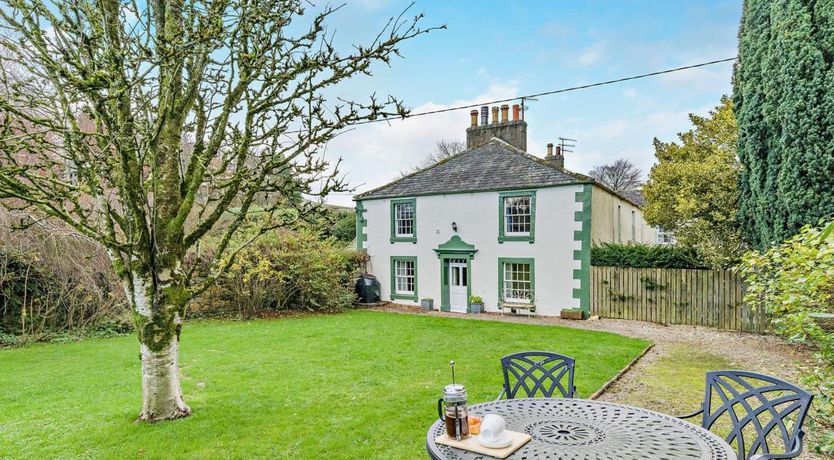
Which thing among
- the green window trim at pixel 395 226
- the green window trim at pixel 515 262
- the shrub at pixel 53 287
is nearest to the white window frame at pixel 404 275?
the green window trim at pixel 395 226

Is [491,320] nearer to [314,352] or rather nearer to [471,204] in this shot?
[471,204]

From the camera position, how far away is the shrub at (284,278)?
13.0 meters

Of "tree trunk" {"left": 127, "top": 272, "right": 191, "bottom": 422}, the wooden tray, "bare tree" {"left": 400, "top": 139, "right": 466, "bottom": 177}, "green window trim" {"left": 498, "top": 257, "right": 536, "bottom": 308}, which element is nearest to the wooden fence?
"green window trim" {"left": 498, "top": 257, "right": 536, "bottom": 308}

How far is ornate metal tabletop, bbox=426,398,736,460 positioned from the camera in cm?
247

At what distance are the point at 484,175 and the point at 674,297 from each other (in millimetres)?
6530

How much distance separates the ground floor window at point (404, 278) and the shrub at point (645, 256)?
6064mm

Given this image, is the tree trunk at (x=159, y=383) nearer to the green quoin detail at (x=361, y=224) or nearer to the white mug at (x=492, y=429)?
the white mug at (x=492, y=429)

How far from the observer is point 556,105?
42.6ft

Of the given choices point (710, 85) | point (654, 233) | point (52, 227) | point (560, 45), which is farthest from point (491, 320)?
point (654, 233)

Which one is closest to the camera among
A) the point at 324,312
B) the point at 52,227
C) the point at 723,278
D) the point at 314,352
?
the point at 314,352

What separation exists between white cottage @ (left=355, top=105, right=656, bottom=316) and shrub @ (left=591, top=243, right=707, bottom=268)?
0.44 m

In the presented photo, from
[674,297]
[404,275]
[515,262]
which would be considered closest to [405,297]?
[404,275]

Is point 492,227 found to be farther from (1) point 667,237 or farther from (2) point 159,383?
(2) point 159,383

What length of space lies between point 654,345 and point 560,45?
7.43 m
